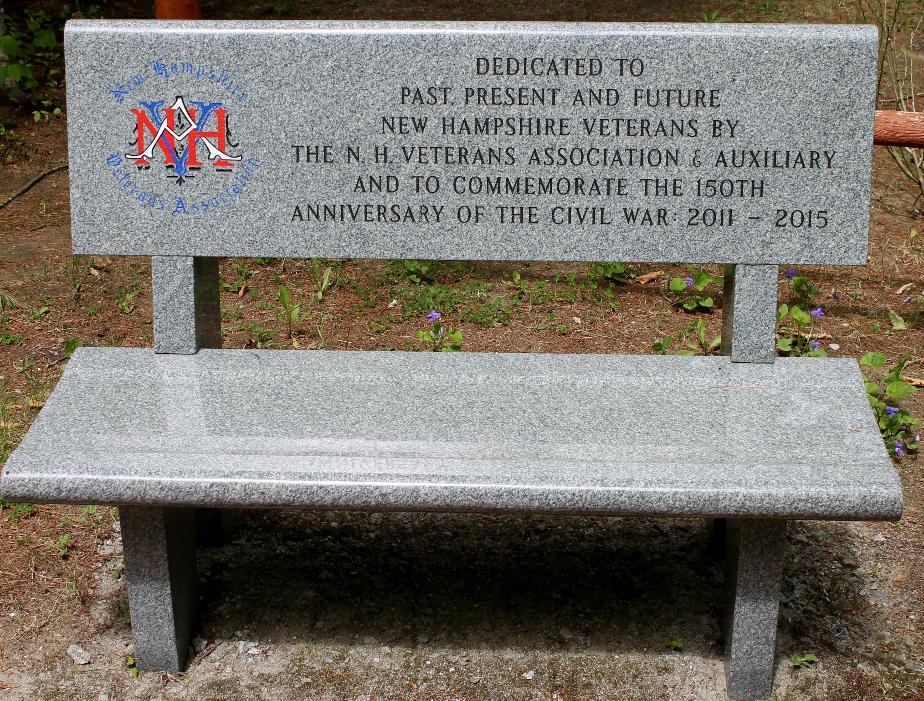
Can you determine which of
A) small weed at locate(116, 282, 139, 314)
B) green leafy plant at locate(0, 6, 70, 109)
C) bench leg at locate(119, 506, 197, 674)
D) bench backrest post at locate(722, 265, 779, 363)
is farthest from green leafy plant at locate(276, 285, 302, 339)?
green leafy plant at locate(0, 6, 70, 109)

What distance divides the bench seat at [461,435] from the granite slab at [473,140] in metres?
0.30

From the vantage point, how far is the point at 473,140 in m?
3.16

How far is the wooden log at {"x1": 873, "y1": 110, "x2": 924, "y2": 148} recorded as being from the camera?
4.45 m

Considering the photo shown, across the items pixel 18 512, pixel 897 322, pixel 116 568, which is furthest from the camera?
pixel 897 322

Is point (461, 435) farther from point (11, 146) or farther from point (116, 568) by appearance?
point (11, 146)

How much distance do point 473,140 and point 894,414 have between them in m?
1.76

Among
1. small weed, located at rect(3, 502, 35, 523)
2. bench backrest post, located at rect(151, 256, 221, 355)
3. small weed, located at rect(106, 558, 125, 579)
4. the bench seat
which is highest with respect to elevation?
bench backrest post, located at rect(151, 256, 221, 355)

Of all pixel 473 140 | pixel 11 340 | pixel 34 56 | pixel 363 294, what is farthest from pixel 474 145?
pixel 34 56

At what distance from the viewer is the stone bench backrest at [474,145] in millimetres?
3082

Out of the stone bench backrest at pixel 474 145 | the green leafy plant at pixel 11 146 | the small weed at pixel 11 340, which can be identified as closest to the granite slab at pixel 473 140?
the stone bench backrest at pixel 474 145

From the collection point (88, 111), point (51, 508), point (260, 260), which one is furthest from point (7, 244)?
point (88, 111)

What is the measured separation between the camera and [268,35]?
312 cm

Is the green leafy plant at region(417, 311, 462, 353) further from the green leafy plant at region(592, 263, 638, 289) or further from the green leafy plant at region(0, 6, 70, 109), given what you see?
the green leafy plant at region(0, 6, 70, 109)

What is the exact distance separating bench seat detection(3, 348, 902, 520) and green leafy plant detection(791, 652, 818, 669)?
606 mm
